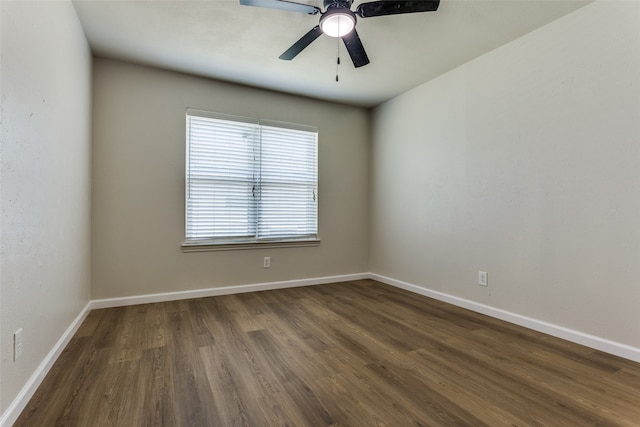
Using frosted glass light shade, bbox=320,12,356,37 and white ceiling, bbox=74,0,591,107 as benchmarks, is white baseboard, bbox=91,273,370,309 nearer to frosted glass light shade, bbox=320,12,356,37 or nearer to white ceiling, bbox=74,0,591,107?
white ceiling, bbox=74,0,591,107

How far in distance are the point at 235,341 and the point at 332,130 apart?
2.97 meters

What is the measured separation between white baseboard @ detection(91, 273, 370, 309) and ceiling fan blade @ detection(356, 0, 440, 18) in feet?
9.80

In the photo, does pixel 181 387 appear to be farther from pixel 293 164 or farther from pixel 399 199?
pixel 399 199

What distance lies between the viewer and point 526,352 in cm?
207

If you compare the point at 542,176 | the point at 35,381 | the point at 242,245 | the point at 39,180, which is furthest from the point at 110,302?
the point at 542,176

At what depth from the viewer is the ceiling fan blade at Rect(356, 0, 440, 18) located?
5.75ft

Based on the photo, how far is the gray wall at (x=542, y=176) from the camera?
6.68ft

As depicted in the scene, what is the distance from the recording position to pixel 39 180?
5.55 ft

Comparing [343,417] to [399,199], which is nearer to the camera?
[343,417]

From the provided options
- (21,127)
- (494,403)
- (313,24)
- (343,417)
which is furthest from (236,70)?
(494,403)

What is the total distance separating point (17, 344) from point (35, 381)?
1.11 ft

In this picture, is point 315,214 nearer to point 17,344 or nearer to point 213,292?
point 213,292

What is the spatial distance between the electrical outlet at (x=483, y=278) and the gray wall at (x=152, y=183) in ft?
6.76

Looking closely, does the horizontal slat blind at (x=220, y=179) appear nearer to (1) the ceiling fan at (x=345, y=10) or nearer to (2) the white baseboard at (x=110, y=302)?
(2) the white baseboard at (x=110, y=302)
